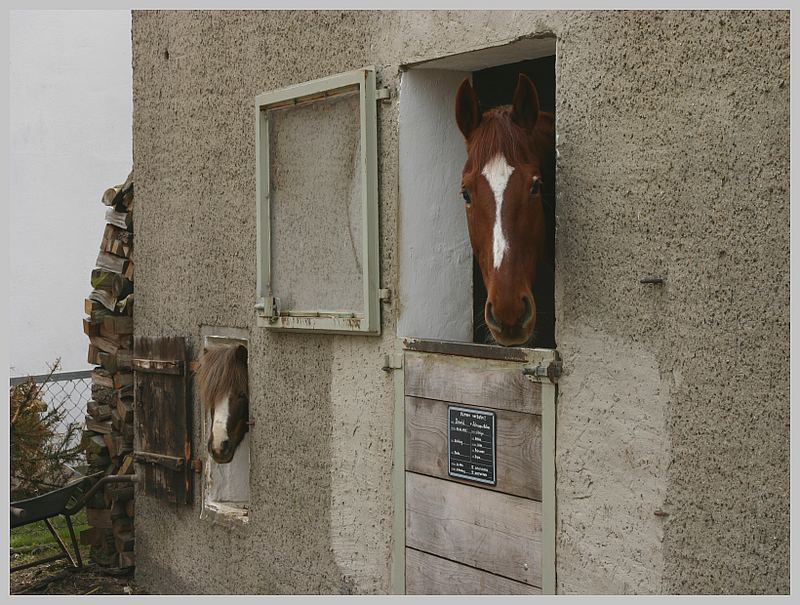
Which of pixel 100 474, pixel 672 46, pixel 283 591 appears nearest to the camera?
pixel 672 46

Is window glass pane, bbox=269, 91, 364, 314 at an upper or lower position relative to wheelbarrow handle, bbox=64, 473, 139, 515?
upper

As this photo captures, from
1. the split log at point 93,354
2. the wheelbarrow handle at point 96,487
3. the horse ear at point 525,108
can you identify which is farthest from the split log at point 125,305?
the horse ear at point 525,108

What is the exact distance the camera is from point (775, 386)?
10.6ft

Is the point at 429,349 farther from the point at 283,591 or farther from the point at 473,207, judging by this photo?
the point at 283,591

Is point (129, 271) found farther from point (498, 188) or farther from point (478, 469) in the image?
point (498, 188)

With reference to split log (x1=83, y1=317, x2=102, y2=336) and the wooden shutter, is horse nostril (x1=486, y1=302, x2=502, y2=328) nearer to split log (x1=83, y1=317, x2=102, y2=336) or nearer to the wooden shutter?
the wooden shutter

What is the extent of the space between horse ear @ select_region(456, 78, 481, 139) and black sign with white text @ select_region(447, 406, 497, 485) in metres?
1.20

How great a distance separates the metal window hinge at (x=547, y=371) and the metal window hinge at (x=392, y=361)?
0.86m

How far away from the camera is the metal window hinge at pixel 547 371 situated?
402 centimetres

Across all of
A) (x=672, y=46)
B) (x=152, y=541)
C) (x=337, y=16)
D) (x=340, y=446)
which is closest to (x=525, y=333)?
(x=672, y=46)

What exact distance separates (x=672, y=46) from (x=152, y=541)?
16.1 feet

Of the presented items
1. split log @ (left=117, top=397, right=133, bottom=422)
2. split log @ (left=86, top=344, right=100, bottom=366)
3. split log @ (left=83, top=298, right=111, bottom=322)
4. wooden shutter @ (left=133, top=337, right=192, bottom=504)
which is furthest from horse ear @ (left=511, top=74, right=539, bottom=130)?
split log @ (left=86, top=344, right=100, bottom=366)

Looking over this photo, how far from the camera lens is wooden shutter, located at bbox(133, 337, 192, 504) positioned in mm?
6438

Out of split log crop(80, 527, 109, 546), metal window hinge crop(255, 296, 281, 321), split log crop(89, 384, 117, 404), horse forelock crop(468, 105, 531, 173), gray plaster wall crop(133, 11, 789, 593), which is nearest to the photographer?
gray plaster wall crop(133, 11, 789, 593)
